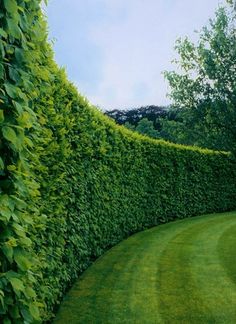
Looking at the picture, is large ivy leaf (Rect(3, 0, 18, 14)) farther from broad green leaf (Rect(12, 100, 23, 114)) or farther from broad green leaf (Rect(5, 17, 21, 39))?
broad green leaf (Rect(12, 100, 23, 114))

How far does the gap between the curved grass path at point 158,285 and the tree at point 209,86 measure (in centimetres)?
2206

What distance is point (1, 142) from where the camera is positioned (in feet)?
11.0

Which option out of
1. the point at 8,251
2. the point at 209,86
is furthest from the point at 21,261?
the point at 209,86

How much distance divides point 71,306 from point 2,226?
4.41 meters

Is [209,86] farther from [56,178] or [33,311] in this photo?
[33,311]

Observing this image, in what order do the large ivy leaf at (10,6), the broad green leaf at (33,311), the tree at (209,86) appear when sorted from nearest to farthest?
the large ivy leaf at (10,6) → the broad green leaf at (33,311) → the tree at (209,86)

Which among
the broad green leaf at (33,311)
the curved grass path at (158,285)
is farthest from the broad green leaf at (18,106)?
the curved grass path at (158,285)

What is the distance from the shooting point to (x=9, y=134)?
10.4 feet

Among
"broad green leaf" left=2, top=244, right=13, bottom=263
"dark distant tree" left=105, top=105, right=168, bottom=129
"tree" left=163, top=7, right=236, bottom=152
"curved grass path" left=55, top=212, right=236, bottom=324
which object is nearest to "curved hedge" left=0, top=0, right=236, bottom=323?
"broad green leaf" left=2, top=244, right=13, bottom=263

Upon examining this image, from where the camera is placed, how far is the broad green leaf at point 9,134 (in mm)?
3146

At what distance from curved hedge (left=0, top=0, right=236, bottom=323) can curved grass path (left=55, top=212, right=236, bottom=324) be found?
441 millimetres

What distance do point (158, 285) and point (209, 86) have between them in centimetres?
2978

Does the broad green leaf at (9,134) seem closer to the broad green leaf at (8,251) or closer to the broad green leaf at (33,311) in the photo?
the broad green leaf at (8,251)

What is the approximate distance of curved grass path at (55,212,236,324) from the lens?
670 cm
